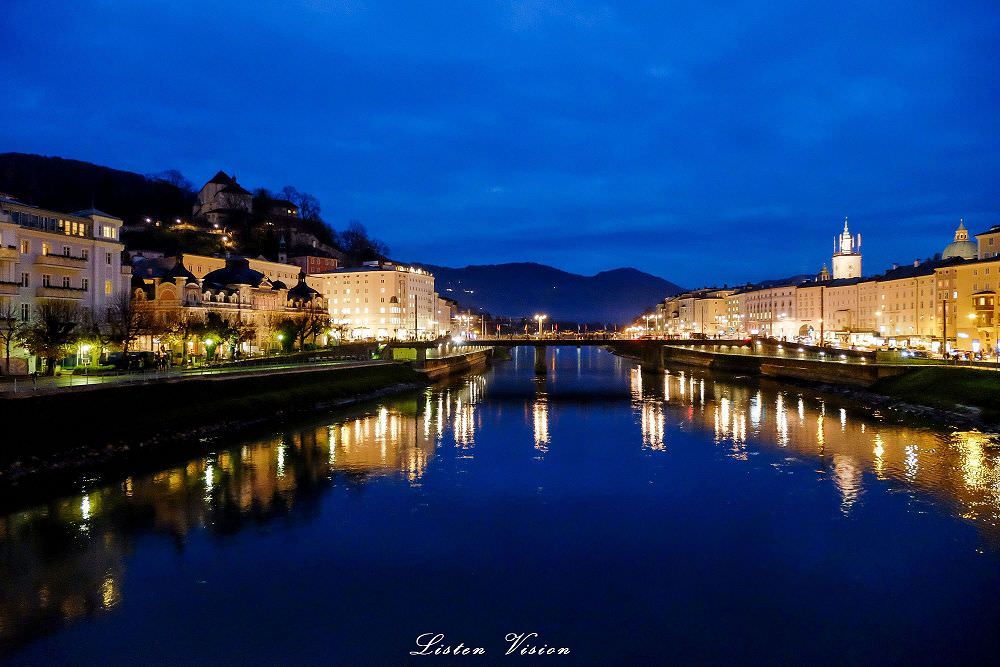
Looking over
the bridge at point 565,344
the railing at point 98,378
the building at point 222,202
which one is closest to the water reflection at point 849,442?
the railing at point 98,378

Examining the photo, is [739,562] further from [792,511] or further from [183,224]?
[183,224]

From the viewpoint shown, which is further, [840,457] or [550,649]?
[840,457]

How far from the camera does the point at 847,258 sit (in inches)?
6334

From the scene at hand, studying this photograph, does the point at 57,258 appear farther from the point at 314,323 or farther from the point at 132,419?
the point at 314,323

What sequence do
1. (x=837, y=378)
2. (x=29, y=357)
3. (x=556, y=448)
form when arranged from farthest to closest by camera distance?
(x=837, y=378)
(x=29, y=357)
(x=556, y=448)

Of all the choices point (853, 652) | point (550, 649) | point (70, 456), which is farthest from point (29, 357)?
point (853, 652)

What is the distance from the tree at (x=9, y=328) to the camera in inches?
1516

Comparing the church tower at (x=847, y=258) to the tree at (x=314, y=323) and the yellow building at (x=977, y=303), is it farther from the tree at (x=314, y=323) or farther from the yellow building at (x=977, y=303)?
the tree at (x=314, y=323)

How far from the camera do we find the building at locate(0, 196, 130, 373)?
41406 mm

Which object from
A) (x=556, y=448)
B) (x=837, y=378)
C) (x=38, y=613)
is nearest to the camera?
(x=38, y=613)

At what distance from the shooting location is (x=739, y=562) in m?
17.7

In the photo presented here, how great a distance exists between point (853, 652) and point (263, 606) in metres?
12.3

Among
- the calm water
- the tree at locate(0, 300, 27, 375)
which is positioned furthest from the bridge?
the calm water

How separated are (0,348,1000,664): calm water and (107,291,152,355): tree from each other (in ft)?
75.9
